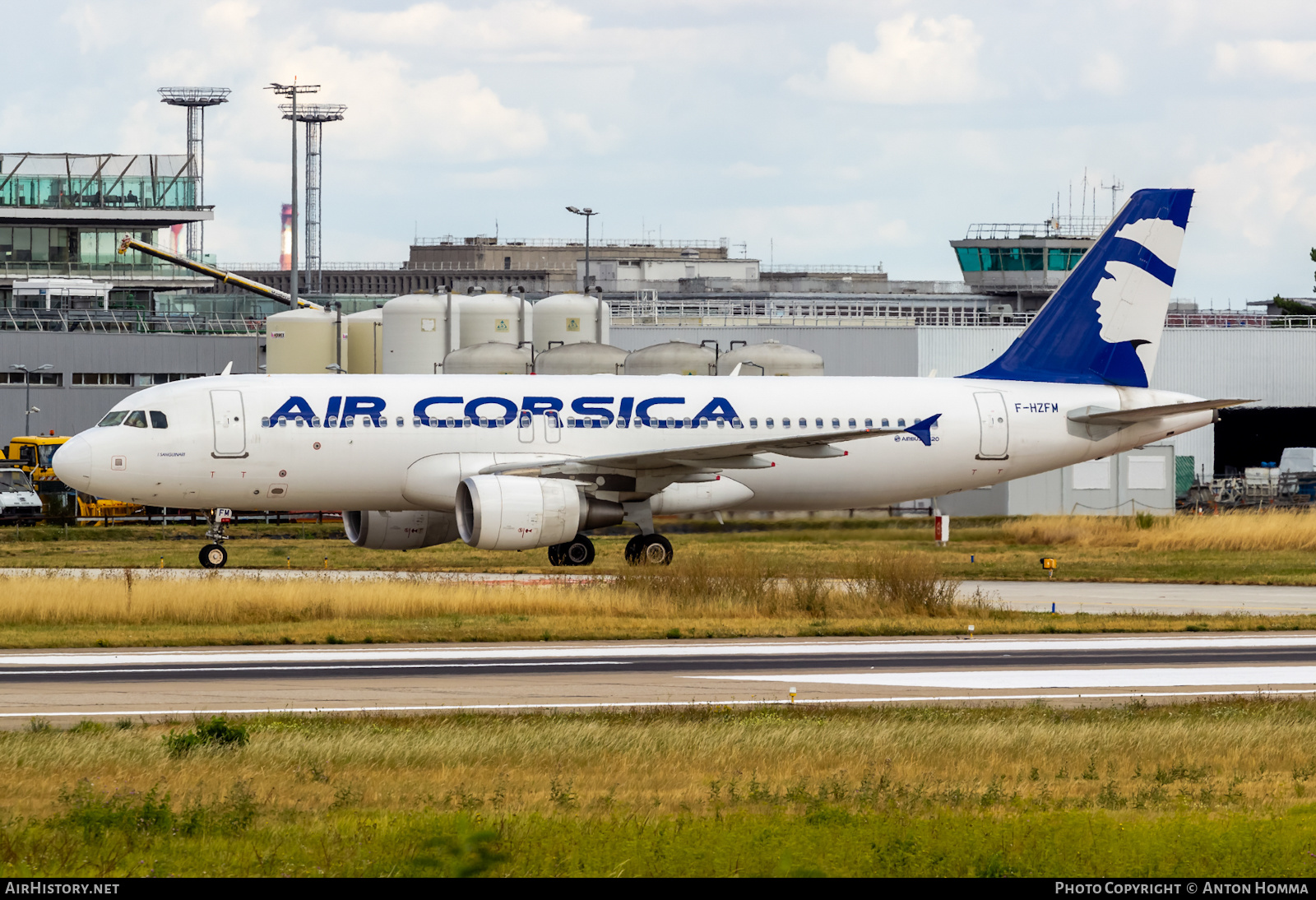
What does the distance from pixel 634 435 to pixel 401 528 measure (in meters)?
5.80

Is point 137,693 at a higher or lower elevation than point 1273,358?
lower

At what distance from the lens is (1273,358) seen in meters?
83.8

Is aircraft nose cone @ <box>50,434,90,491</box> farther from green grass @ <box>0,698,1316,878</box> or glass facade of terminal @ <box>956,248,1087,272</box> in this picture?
glass facade of terminal @ <box>956,248,1087,272</box>

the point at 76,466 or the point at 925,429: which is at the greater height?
the point at 925,429

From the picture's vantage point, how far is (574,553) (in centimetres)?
3959

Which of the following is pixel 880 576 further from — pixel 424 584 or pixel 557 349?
pixel 557 349

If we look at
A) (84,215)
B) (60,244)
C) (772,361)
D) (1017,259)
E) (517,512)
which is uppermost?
(84,215)

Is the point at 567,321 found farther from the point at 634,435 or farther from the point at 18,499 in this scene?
the point at 634,435

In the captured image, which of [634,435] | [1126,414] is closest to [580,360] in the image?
[634,435]

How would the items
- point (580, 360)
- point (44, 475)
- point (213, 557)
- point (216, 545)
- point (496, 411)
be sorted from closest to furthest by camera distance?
point (213, 557)
point (496, 411)
point (216, 545)
point (580, 360)
point (44, 475)

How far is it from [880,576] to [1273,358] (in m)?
59.1

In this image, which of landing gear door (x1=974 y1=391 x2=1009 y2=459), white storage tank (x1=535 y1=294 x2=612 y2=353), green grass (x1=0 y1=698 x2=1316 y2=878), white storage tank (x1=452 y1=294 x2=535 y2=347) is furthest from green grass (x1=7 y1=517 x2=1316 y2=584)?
white storage tank (x1=535 y1=294 x2=612 y2=353)

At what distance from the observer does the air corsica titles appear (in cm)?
3709

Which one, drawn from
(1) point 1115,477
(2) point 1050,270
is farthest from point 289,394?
(2) point 1050,270
